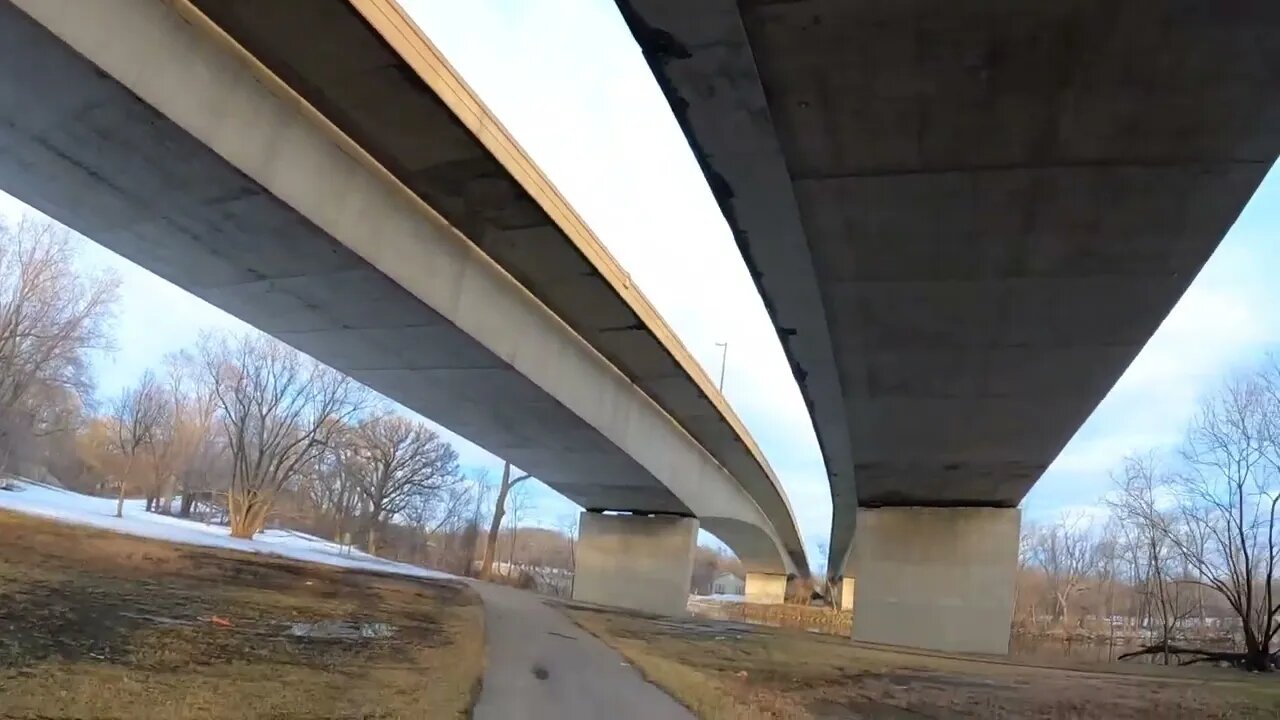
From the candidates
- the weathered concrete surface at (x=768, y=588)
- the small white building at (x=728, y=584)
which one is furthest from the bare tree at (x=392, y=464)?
the small white building at (x=728, y=584)

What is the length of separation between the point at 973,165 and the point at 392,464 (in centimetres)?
4829

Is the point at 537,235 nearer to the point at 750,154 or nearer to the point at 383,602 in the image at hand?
the point at 750,154

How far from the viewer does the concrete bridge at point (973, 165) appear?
6.18 m

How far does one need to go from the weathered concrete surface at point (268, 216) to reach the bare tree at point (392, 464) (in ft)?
108

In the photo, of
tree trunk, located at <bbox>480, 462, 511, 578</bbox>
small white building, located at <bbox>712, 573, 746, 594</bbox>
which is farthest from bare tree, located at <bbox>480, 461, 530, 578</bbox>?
small white building, located at <bbox>712, 573, 746, 594</bbox>

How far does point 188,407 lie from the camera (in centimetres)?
4456

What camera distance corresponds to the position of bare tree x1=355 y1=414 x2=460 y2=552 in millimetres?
50438

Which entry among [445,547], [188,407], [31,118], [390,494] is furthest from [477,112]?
[445,547]

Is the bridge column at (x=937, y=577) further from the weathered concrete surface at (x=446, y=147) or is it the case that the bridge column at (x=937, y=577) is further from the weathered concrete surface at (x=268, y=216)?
the weathered concrete surface at (x=446, y=147)

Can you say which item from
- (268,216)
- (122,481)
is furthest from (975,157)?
(122,481)

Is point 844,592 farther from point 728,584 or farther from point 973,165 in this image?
point 728,584

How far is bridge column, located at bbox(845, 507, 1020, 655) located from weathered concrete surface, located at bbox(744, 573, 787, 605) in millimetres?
41506

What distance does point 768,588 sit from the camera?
61406 millimetres

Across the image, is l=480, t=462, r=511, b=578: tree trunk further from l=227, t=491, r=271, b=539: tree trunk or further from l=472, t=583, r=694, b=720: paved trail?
l=472, t=583, r=694, b=720: paved trail
